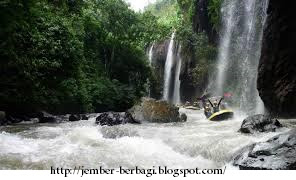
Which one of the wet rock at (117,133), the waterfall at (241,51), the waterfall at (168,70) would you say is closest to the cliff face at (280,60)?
the waterfall at (241,51)

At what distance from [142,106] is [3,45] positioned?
628cm

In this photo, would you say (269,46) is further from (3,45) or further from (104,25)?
(104,25)

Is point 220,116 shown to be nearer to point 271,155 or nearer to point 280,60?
point 280,60

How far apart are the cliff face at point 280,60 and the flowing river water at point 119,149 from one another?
3.97 m

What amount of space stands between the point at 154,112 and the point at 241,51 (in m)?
12.4

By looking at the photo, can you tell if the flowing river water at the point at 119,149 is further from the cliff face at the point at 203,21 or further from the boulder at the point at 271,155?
the cliff face at the point at 203,21

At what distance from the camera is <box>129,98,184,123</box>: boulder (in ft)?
49.6

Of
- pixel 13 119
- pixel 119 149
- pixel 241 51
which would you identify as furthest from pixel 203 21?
pixel 119 149

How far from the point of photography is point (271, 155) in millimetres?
6352

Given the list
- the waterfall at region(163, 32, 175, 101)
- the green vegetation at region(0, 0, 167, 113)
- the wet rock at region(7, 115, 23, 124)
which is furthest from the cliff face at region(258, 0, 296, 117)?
the waterfall at region(163, 32, 175, 101)

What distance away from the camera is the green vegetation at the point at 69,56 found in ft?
47.9

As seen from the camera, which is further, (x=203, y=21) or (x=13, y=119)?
(x=203, y=21)

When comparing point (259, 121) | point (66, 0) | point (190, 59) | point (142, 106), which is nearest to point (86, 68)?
point (66, 0)

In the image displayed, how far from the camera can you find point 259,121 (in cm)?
1016
